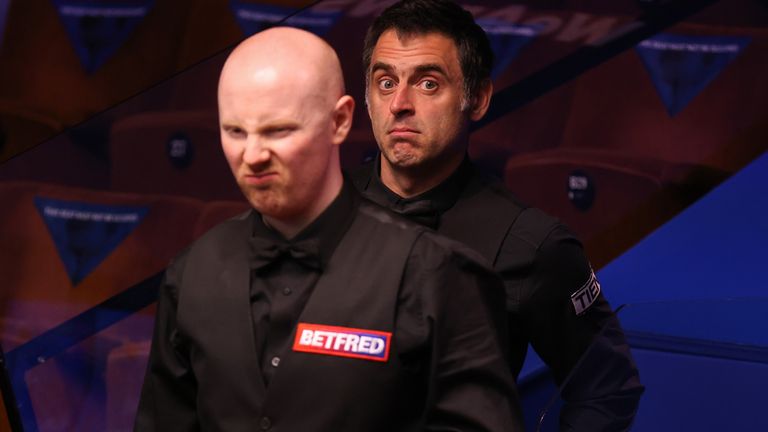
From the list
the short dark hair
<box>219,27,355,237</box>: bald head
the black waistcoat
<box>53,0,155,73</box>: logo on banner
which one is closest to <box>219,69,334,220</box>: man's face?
<box>219,27,355,237</box>: bald head

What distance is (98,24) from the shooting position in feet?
11.3

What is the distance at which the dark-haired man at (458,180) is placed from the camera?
6.61ft

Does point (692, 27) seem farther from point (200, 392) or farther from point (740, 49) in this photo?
point (200, 392)

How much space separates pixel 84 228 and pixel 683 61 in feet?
5.47

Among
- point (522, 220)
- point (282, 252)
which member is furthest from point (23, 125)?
point (282, 252)

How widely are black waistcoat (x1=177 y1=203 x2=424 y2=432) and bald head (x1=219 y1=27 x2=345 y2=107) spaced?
0.18 metres

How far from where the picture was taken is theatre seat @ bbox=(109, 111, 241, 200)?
330 centimetres

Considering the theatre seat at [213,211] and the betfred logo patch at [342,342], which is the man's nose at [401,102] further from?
the theatre seat at [213,211]

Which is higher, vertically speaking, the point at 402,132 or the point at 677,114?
the point at 677,114

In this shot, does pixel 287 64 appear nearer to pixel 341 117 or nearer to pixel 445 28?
pixel 341 117

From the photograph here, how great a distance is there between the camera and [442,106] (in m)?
2.03

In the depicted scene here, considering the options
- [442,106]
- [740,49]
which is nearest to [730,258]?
[740,49]

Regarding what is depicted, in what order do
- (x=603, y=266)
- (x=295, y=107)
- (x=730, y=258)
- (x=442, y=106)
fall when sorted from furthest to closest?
1. (x=603, y=266)
2. (x=730, y=258)
3. (x=442, y=106)
4. (x=295, y=107)

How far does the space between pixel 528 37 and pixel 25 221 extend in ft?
4.75
